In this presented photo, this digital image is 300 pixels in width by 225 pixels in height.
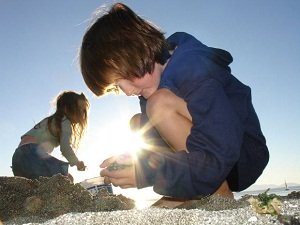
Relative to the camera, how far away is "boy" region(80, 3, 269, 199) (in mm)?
2375

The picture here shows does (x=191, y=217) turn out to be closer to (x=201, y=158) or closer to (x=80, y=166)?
(x=201, y=158)

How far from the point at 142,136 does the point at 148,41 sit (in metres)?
0.86

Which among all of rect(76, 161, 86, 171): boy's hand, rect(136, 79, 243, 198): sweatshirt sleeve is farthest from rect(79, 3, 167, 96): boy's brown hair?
rect(76, 161, 86, 171): boy's hand

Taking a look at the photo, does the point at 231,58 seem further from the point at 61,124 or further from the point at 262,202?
the point at 61,124

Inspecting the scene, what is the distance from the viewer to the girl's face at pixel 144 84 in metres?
2.99

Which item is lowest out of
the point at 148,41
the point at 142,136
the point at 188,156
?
the point at 188,156

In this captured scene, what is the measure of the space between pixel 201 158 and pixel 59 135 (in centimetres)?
526

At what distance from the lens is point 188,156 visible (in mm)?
2398

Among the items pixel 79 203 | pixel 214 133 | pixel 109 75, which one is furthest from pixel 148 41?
pixel 79 203

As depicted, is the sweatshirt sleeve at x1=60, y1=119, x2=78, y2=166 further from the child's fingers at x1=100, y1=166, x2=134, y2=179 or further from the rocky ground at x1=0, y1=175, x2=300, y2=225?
the child's fingers at x1=100, y1=166, x2=134, y2=179

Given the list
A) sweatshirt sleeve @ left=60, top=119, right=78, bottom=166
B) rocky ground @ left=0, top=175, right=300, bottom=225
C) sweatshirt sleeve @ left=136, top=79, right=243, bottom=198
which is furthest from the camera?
Answer: sweatshirt sleeve @ left=60, top=119, right=78, bottom=166

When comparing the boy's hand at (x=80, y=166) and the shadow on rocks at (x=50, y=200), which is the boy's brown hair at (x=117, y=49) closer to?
the shadow on rocks at (x=50, y=200)

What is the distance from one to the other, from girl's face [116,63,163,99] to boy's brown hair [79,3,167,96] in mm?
38

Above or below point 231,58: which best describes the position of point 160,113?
below
